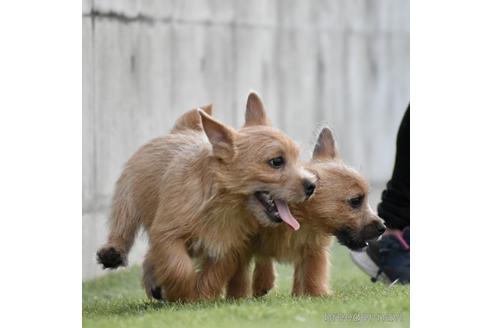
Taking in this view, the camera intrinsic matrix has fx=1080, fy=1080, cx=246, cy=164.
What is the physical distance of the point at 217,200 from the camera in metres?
4.46

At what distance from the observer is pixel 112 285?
18.0 ft

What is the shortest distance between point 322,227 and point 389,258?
103cm

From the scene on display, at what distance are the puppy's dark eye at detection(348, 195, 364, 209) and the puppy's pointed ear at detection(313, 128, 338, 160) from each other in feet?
0.77

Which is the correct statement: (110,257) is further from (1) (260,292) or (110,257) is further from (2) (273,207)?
(2) (273,207)

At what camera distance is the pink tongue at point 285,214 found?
443cm

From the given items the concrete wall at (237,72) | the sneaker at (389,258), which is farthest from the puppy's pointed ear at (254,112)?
the sneaker at (389,258)

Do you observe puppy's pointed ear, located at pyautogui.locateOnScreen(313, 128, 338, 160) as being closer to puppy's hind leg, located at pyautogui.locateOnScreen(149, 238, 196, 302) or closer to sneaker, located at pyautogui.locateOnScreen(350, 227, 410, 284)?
puppy's hind leg, located at pyautogui.locateOnScreen(149, 238, 196, 302)

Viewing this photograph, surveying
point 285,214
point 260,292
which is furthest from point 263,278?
point 285,214

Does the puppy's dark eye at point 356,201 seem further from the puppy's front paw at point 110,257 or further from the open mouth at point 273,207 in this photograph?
the puppy's front paw at point 110,257

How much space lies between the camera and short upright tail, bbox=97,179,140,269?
4789 millimetres

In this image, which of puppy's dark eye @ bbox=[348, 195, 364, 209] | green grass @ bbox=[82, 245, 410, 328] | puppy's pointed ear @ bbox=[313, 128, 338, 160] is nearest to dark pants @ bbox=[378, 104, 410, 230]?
green grass @ bbox=[82, 245, 410, 328]

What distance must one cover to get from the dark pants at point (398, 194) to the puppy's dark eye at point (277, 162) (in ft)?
3.75

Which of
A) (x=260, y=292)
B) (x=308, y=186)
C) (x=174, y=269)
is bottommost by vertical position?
(x=260, y=292)

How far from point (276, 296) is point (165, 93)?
4.18 ft
